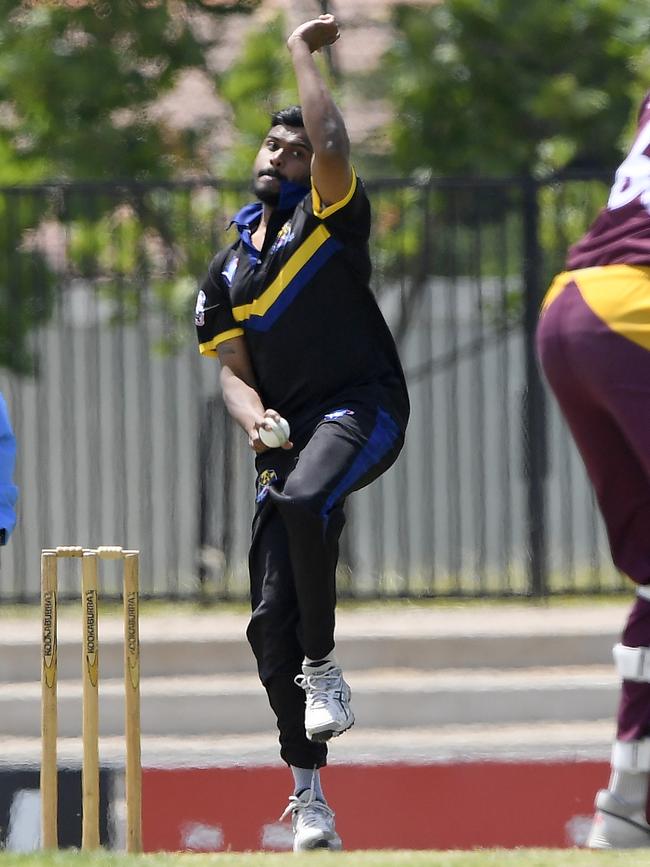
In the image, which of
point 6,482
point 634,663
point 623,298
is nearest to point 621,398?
point 623,298

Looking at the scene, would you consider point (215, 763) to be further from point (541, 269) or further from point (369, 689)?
point (541, 269)

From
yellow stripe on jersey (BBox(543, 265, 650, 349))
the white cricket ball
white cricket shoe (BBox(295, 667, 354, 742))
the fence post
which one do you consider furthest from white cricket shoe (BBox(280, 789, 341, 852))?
the fence post

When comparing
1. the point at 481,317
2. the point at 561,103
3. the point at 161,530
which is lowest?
the point at 161,530

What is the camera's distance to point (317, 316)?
466 centimetres

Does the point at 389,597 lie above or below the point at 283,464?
below

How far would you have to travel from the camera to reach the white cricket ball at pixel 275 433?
15.0 feet

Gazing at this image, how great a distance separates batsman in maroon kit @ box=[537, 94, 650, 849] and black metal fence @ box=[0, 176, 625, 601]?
513 cm

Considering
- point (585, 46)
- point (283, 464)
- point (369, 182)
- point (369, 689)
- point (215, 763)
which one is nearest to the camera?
point (283, 464)

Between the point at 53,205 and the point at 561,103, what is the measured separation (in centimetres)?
336

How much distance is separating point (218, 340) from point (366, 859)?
1.72 meters

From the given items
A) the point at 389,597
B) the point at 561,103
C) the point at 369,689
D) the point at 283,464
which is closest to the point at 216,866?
the point at 283,464

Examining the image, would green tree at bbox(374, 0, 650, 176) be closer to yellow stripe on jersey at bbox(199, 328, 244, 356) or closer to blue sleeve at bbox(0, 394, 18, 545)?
yellow stripe on jersey at bbox(199, 328, 244, 356)

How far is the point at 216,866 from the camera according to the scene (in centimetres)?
362

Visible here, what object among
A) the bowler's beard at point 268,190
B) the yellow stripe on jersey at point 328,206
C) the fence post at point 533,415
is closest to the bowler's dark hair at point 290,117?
the bowler's beard at point 268,190
